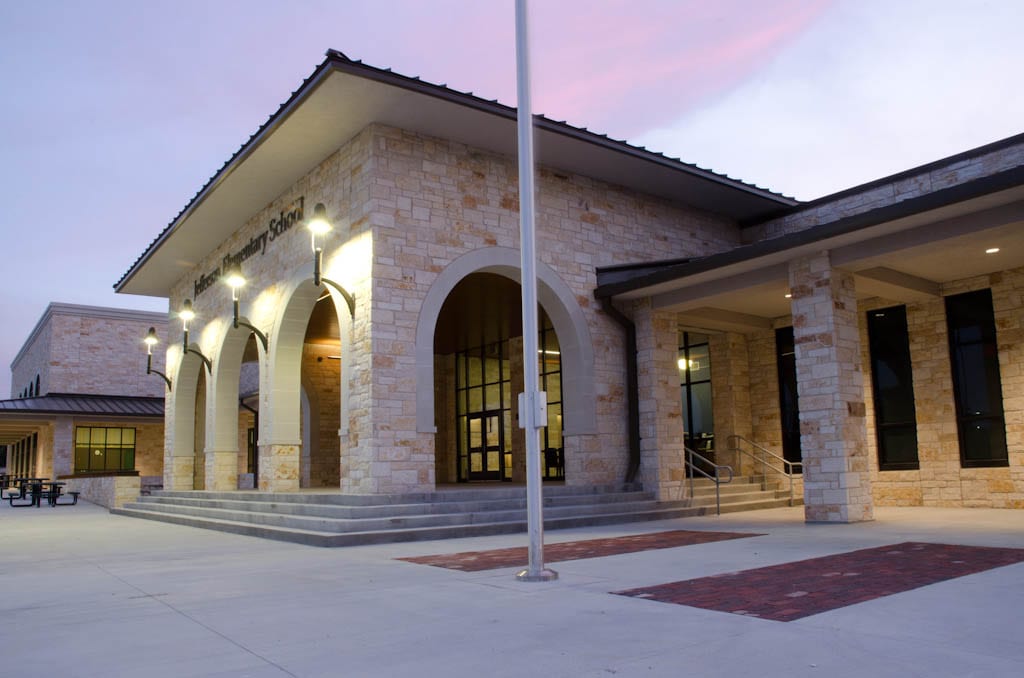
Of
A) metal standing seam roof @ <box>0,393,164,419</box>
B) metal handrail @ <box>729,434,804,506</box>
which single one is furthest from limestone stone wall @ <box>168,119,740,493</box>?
metal standing seam roof @ <box>0,393,164,419</box>

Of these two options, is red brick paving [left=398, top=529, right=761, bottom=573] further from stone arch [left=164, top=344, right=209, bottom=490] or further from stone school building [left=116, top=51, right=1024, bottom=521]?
stone arch [left=164, top=344, right=209, bottom=490]

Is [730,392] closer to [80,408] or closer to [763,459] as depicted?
[763,459]

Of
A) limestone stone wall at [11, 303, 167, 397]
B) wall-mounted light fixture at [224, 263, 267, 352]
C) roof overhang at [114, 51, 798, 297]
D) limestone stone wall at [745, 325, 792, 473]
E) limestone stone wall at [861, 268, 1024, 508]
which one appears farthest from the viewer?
limestone stone wall at [11, 303, 167, 397]

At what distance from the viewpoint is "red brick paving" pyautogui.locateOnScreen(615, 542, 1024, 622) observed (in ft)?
18.5

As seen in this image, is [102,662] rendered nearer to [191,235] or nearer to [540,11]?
[540,11]

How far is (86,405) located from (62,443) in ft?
6.32

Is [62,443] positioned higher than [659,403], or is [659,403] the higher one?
[659,403]

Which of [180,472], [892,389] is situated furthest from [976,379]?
[180,472]

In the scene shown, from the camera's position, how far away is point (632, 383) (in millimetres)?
15531

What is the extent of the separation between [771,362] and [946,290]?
380 centimetres

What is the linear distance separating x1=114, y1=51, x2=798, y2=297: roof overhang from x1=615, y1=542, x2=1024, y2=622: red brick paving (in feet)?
27.6

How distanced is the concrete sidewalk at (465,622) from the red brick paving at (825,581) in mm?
208

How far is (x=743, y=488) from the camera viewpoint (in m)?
16.2

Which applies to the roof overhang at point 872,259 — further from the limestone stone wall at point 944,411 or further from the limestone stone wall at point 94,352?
the limestone stone wall at point 94,352
